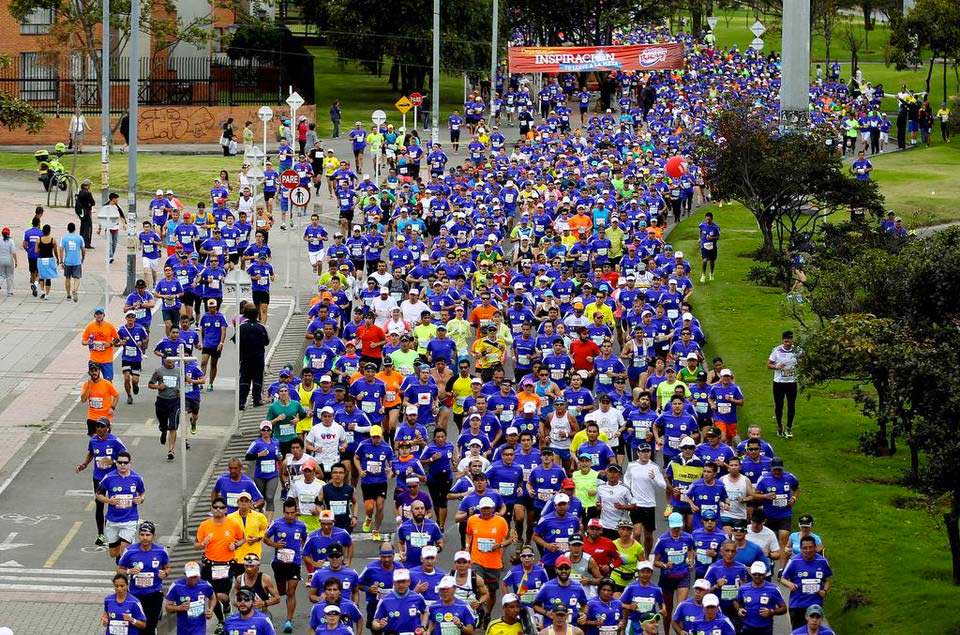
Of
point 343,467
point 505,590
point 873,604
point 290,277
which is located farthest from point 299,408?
point 290,277

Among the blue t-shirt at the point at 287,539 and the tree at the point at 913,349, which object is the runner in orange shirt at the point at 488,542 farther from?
the tree at the point at 913,349

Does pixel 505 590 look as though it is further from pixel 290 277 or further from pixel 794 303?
pixel 290 277

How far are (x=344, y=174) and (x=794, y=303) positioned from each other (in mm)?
14289

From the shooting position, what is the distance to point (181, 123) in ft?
202

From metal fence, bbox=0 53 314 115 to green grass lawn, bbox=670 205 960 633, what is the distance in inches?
1198

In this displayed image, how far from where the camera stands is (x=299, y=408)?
75.3 ft

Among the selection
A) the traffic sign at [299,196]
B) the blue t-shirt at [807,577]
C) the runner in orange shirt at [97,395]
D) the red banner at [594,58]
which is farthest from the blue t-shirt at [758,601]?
the red banner at [594,58]

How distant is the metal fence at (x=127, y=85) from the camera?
6147 cm

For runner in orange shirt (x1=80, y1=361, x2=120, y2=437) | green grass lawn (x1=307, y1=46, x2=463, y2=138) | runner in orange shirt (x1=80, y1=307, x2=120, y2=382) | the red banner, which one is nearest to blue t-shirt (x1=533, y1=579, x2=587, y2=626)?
runner in orange shirt (x1=80, y1=361, x2=120, y2=437)

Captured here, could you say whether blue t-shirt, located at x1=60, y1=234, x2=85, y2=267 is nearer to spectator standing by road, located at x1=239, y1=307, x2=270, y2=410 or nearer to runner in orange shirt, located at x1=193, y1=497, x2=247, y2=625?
→ spectator standing by road, located at x1=239, y1=307, x2=270, y2=410

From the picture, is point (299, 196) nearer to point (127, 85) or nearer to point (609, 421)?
point (609, 421)

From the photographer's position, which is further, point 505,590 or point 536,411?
point 536,411

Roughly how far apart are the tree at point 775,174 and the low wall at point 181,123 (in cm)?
2363

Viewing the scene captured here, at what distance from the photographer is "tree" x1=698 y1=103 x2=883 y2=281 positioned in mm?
38094
